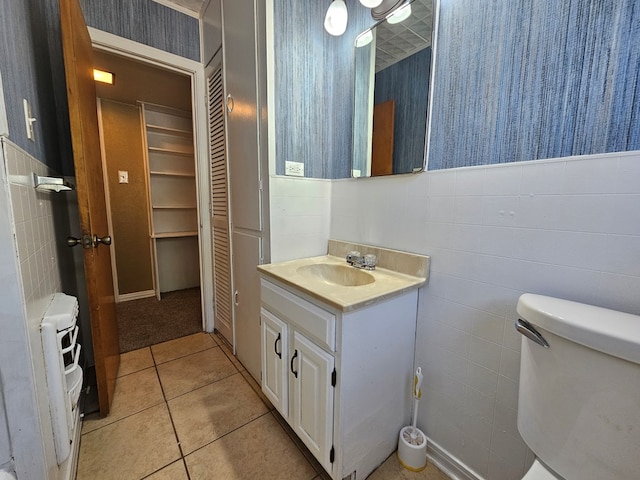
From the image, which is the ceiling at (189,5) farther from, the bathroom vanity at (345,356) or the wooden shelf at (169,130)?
the bathroom vanity at (345,356)

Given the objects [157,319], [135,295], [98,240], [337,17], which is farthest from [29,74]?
[135,295]

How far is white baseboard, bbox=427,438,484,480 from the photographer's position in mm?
1045

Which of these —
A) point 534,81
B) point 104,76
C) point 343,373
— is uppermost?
point 104,76

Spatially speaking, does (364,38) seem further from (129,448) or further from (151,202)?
(151,202)

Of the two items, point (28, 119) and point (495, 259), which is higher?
point (28, 119)

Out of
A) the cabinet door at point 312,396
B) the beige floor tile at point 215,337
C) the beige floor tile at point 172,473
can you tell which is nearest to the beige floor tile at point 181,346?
the beige floor tile at point 215,337

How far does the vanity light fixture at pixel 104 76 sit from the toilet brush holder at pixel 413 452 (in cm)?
316

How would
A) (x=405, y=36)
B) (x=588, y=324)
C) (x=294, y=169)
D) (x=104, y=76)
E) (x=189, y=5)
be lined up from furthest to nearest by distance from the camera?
(x=104, y=76)
(x=189, y=5)
(x=294, y=169)
(x=405, y=36)
(x=588, y=324)

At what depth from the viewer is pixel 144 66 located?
1953 mm

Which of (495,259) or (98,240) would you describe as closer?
(495,259)

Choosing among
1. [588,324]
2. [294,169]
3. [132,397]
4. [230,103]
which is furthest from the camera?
[230,103]

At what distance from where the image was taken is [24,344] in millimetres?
693

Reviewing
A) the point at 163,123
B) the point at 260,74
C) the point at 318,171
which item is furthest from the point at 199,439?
the point at 163,123

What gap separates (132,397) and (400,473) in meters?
1.50
